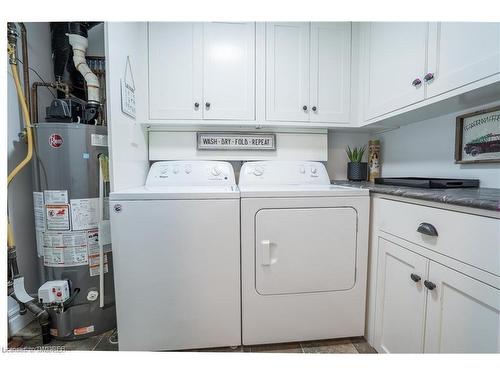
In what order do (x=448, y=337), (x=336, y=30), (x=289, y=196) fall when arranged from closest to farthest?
(x=448, y=337) → (x=289, y=196) → (x=336, y=30)

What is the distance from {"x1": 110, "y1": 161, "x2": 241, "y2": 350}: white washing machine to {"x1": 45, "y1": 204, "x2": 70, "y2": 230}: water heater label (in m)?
0.40

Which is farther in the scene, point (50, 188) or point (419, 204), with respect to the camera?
point (50, 188)

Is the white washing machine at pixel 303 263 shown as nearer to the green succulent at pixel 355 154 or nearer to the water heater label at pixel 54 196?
the green succulent at pixel 355 154

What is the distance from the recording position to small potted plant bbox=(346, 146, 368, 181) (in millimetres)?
1782

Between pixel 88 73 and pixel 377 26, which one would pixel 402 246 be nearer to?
pixel 377 26

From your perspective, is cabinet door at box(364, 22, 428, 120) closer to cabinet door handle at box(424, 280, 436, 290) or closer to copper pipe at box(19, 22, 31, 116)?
cabinet door handle at box(424, 280, 436, 290)

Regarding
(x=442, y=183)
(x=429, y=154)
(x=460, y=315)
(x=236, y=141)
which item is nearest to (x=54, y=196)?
(x=236, y=141)

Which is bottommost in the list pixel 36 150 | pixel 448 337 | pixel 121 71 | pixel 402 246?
pixel 448 337

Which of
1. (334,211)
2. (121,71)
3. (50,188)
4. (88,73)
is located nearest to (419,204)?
(334,211)

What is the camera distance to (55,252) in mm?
1209

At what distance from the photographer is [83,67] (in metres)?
1.44

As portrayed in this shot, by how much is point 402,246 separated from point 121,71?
1795 mm

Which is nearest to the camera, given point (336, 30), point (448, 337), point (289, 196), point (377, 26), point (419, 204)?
point (448, 337)

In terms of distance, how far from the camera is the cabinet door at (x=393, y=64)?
3.64 feet
